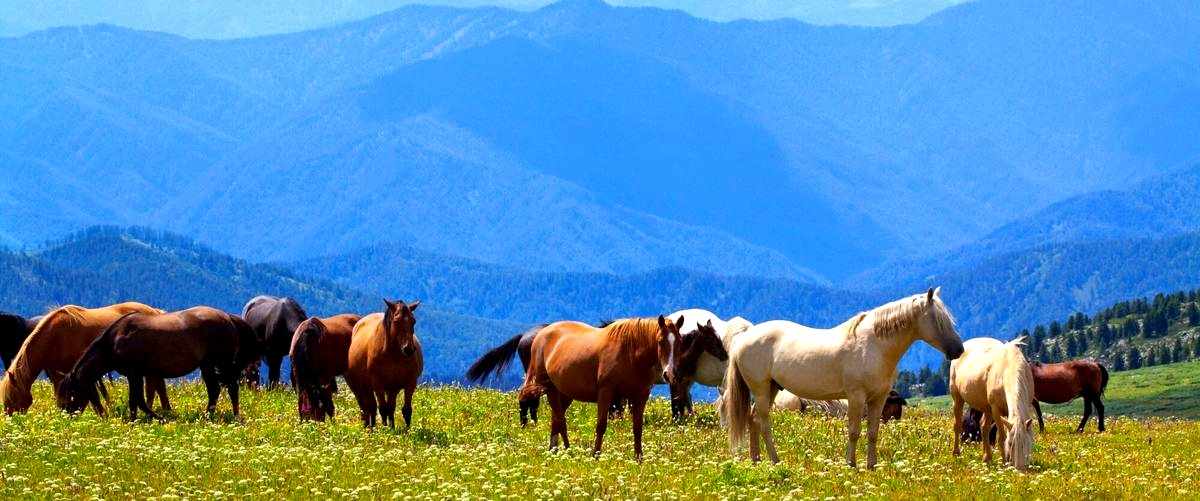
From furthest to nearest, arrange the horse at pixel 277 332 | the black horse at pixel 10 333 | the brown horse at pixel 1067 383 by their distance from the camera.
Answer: the horse at pixel 277 332 → the brown horse at pixel 1067 383 → the black horse at pixel 10 333

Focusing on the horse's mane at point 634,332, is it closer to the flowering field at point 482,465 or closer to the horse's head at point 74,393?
the flowering field at point 482,465

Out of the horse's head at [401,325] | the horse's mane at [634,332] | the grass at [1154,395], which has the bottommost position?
the horse's mane at [634,332]

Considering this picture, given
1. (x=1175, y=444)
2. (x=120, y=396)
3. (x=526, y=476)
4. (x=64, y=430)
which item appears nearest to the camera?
(x=526, y=476)

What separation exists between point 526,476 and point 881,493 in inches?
209

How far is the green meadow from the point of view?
2439cm

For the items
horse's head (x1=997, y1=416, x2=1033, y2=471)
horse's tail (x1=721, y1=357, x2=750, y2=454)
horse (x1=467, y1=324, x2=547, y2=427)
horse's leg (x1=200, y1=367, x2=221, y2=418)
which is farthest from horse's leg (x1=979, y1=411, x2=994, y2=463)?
horse's leg (x1=200, y1=367, x2=221, y2=418)

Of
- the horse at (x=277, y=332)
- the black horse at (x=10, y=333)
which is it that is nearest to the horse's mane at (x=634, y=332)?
the horse at (x=277, y=332)

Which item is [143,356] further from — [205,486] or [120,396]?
[205,486]

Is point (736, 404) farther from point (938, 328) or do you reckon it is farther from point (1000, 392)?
point (1000, 392)

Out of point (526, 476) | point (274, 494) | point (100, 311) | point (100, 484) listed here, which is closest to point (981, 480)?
point (526, 476)

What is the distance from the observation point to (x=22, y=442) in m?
28.5

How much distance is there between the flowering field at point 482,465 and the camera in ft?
80.2

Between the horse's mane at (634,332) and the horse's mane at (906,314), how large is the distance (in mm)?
3921

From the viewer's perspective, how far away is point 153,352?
1359 inches
